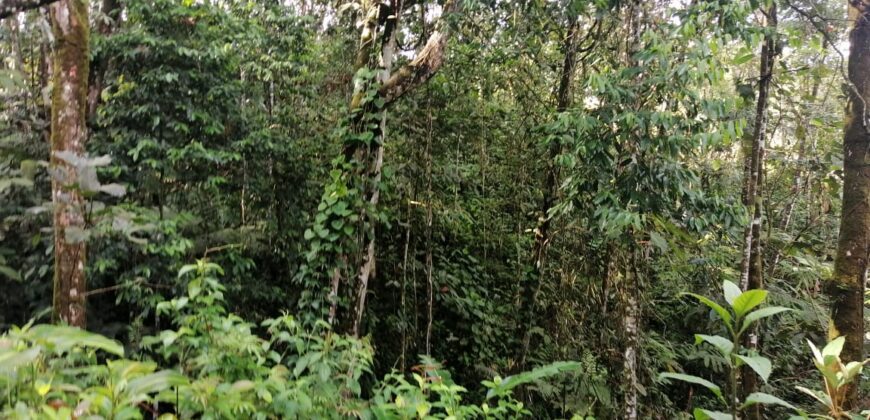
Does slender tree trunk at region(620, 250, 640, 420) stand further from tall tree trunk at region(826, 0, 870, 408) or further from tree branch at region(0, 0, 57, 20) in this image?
tree branch at region(0, 0, 57, 20)

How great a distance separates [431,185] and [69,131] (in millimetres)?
2914

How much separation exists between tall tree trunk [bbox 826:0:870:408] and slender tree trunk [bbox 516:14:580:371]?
2057mm

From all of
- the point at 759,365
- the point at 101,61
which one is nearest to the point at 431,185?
the point at 101,61

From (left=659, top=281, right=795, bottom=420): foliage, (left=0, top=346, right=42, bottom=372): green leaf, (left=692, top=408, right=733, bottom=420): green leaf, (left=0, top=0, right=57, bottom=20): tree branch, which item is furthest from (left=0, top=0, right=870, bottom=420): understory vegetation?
(left=659, top=281, right=795, bottom=420): foliage

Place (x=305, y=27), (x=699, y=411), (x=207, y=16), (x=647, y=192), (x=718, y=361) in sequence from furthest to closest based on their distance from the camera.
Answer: (x=718, y=361) → (x=305, y=27) → (x=207, y=16) → (x=647, y=192) → (x=699, y=411)

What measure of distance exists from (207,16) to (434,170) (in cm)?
249

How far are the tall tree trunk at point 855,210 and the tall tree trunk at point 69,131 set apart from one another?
16.0 ft

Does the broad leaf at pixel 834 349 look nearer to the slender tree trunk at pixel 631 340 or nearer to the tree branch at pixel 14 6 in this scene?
the slender tree trunk at pixel 631 340

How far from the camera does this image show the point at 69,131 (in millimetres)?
2891

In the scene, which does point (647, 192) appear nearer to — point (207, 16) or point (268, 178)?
point (268, 178)

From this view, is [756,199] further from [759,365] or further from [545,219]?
[759,365]

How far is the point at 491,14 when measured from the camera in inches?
190

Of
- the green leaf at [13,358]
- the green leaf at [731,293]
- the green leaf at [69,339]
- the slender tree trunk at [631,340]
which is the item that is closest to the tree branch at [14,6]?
the green leaf at [69,339]

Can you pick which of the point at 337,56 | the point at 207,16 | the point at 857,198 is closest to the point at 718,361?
the point at 857,198
